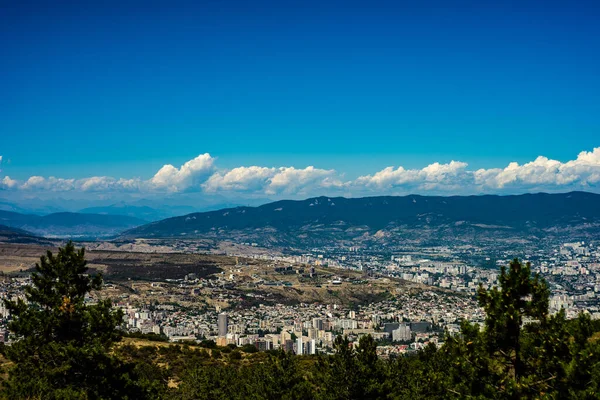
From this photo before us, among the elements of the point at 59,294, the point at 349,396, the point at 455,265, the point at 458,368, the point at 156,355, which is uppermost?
the point at 59,294

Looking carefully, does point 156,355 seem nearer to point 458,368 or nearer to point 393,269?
point 458,368

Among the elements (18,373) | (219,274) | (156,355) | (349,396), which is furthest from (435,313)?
(18,373)

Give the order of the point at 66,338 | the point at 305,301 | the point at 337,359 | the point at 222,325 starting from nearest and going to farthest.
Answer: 1. the point at 66,338
2. the point at 337,359
3. the point at 222,325
4. the point at 305,301

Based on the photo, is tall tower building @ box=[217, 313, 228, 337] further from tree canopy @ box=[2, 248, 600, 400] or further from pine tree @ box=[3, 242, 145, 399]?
pine tree @ box=[3, 242, 145, 399]

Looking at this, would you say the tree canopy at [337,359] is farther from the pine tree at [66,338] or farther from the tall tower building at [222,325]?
the tall tower building at [222,325]

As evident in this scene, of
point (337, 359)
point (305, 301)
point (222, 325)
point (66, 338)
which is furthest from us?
point (305, 301)

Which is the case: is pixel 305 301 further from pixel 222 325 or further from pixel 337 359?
pixel 337 359

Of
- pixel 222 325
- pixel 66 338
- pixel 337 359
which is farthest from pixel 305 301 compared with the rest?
pixel 66 338

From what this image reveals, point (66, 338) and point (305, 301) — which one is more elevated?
point (66, 338)

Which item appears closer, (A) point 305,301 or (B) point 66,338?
(B) point 66,338
